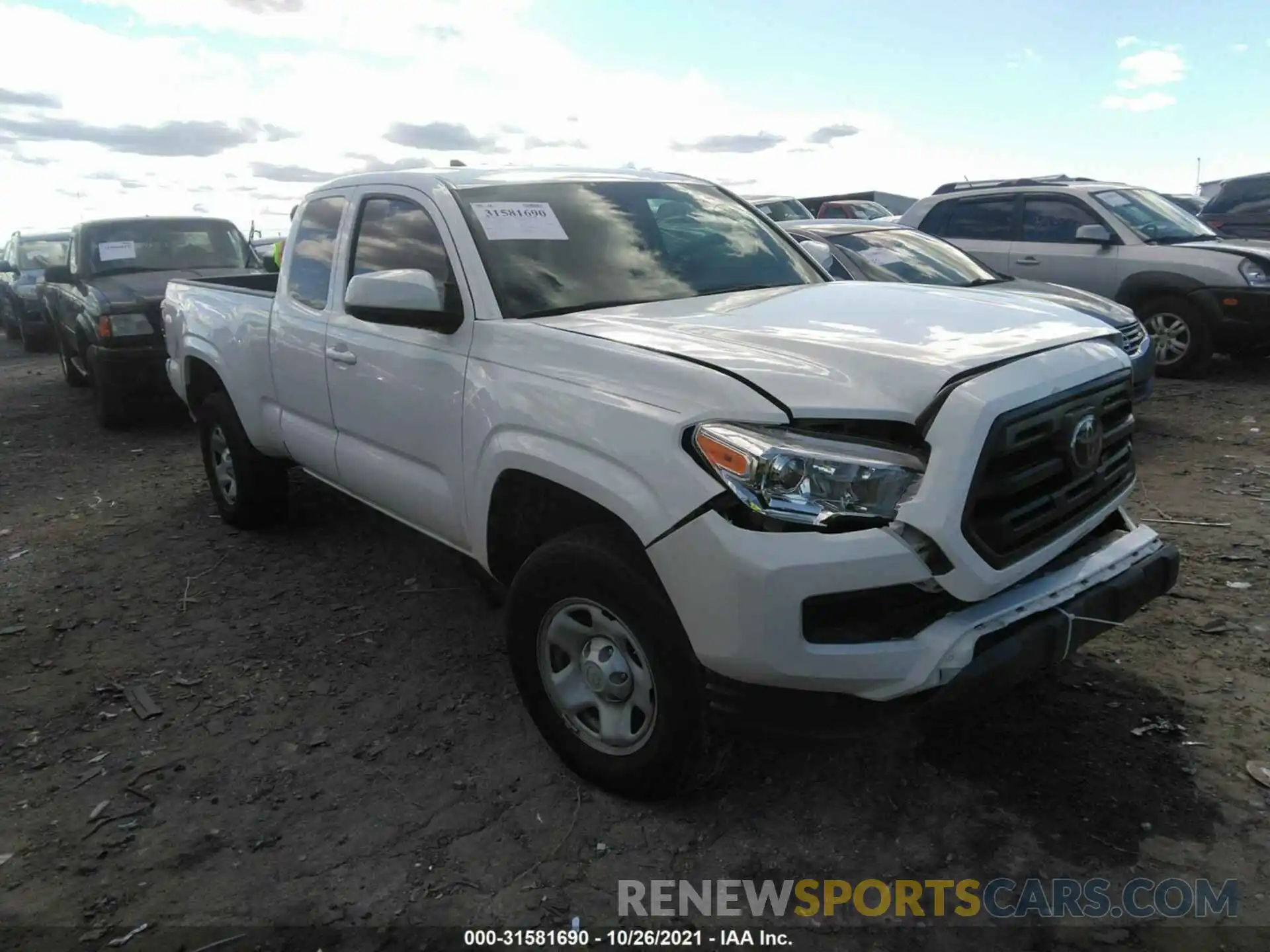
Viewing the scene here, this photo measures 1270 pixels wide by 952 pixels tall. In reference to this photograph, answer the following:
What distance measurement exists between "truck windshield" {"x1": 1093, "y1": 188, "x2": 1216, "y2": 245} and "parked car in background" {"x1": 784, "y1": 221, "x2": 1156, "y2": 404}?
180cm

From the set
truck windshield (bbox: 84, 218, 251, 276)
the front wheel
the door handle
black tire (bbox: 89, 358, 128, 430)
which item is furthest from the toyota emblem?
the front wheel

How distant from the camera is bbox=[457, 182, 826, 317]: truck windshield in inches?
129

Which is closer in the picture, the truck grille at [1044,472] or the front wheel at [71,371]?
the truck grille at [1044,472]

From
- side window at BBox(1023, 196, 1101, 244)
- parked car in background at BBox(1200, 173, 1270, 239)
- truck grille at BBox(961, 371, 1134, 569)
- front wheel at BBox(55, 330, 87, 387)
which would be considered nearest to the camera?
truck grille at BBox(961, 371, 1134, 569)

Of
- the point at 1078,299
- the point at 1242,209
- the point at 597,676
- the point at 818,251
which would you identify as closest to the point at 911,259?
the point at 1078,299

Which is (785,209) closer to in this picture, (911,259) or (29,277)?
(911,259)

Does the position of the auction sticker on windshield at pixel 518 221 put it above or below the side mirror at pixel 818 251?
above

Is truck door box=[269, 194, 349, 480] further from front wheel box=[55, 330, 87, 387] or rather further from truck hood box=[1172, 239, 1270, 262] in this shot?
front wheel box=[55, 330, 87, 387]

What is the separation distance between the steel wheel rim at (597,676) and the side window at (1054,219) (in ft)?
25.2

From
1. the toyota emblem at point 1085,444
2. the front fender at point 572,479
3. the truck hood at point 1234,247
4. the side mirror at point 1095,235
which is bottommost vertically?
the front fender at point 572,479

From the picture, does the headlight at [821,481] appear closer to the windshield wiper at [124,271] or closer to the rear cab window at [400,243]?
the rear cab window at [400,243]

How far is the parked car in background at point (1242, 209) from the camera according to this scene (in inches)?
490

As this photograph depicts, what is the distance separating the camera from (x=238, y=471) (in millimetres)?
5195
